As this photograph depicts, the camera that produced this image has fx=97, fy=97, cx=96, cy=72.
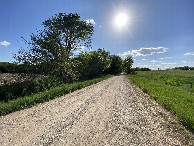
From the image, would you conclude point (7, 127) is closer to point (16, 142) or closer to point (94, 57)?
point (16, 142)

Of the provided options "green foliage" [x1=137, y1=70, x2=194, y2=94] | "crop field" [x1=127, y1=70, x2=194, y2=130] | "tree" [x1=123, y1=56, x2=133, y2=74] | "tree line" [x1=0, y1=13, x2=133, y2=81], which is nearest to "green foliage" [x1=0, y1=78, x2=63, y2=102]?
"tree line" [x1=0, y1=13, x2=133, y2=81]

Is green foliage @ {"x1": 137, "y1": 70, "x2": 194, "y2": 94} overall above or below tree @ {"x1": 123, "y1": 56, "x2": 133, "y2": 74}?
below

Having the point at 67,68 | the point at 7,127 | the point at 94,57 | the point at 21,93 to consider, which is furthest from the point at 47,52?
the point at 94,57

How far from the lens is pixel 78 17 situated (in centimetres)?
2366

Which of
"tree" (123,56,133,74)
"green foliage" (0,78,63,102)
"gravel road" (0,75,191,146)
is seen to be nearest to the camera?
"gravel road" (0,75,191,146)

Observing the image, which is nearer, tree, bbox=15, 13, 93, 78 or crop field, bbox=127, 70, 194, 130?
crop field, bbox=127, 70, 194, 130

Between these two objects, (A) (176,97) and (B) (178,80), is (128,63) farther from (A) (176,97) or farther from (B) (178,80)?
(A) (176,97)

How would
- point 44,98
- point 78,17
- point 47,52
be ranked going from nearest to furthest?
point 44,98 < point 47,52 < point 78,17

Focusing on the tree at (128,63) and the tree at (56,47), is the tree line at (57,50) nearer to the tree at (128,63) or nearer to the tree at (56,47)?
the tree at (56,47)

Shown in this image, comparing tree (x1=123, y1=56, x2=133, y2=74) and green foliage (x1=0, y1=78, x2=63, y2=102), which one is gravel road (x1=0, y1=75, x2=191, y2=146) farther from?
tree (x1=123, y1=56, x2=133, y2=74)

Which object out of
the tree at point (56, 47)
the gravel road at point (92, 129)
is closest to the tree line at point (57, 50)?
the tree at point (56, 47)

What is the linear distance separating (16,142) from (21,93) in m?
9.44

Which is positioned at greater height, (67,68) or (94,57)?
(94,57)

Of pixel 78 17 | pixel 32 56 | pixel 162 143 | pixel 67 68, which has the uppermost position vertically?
pixel 78 17
